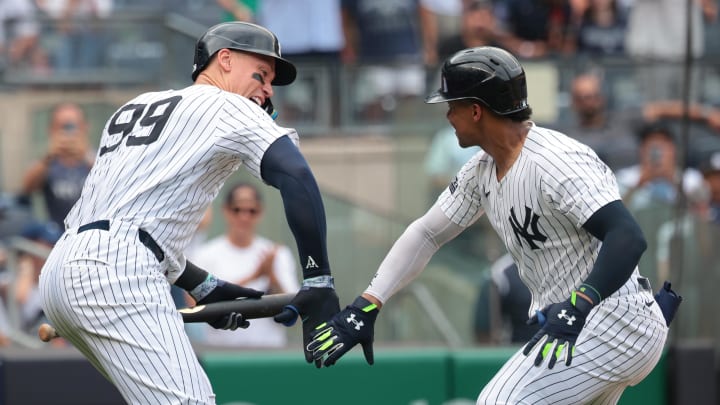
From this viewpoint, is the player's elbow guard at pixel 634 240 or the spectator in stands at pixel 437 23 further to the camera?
the spectator in stands at pixel 437 23

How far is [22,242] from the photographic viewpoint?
8312mm

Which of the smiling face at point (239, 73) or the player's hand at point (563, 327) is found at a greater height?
the smiling face at point (239, 73)

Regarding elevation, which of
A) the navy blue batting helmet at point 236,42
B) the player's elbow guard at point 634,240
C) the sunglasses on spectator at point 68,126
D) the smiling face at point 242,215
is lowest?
the smiling face at point 242,215

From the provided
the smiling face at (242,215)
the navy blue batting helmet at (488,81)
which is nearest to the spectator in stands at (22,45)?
the smiling face at (242,215)

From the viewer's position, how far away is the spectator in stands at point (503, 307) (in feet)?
26.4

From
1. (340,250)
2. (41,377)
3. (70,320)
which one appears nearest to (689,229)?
(340,250)

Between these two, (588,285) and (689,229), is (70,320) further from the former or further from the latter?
(689,229)

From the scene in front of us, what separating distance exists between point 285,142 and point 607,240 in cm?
122

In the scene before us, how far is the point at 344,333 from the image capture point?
4871 millimetres

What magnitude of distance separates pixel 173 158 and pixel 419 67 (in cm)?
472

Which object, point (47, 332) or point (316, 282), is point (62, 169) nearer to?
point (47, 332)

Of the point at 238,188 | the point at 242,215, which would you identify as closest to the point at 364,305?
the point at 242,215

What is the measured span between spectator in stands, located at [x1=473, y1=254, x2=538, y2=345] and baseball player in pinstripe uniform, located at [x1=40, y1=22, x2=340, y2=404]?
11.5 ft

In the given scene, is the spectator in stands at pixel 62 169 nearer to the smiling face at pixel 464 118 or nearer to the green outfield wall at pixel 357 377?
the green outfield wall at pixel 357 377
